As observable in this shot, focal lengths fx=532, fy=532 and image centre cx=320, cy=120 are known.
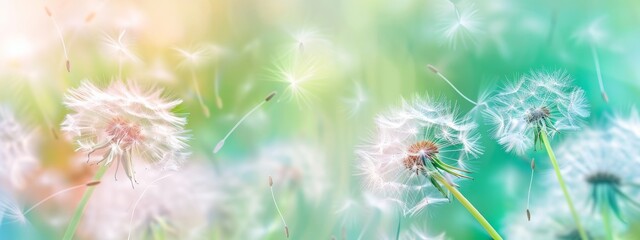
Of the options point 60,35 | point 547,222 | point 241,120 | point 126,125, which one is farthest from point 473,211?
point 60,35

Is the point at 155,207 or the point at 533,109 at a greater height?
the point at 533,109

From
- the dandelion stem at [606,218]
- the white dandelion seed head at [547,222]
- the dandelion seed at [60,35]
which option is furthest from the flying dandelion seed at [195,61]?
the dandelion stem at [606,218]

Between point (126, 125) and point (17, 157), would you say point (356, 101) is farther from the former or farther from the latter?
point (17, 157)

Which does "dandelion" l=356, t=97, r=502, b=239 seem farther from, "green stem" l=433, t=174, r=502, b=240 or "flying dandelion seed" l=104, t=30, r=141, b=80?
"flying dandelion seed" l=104, t=30, r=141, b=80

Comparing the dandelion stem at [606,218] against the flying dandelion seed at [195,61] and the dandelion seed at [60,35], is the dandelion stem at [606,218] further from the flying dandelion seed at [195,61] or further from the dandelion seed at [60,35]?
the dandelion seed at [60,35]

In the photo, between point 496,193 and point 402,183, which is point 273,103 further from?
point 496,193

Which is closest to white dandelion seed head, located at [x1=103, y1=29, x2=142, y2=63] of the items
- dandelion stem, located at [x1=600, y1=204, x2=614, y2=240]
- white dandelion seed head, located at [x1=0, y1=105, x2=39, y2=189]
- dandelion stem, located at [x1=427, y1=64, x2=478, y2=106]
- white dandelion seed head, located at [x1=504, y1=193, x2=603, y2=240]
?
white dandelion seed head, located at [x1=0, y1=105, x2=39, y2=189]
